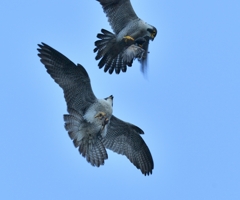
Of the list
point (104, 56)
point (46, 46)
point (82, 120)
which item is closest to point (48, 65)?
point (46, 46)

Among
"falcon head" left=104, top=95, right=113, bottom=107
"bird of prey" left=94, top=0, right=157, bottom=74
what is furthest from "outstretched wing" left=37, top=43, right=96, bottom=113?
"bird of prey" left=94, top=0, right=157, bottom=74

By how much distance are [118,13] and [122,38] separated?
60cm

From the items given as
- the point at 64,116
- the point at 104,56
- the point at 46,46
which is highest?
the point at 104,56

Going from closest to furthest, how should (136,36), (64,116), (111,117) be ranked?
(64,116) < (111,117) < (136,36)

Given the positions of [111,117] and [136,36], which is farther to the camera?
[136,36]

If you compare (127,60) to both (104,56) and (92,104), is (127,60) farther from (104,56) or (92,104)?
(92,104)

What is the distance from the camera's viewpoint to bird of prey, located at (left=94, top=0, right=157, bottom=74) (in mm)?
15844

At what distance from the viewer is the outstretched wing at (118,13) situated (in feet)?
52.5

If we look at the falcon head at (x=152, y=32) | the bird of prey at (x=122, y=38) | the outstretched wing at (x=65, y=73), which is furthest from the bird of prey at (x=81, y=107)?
the falcon head at (x=152, y=32)

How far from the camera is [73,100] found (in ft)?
45.8

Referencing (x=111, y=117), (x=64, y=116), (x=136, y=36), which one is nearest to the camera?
(x=64, y=116)

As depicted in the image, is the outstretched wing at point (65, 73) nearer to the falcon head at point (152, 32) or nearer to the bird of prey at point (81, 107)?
the bird of prey at point (81, 107)

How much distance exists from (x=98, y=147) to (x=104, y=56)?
8.51ft

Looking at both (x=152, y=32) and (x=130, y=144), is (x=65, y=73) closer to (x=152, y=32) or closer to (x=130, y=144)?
(x=130, y=144)
